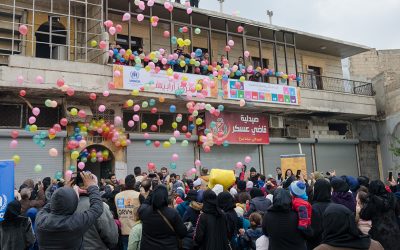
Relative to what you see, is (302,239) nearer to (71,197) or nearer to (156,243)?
(156,243)

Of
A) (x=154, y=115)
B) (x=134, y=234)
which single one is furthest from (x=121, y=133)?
(x=134, y=234)

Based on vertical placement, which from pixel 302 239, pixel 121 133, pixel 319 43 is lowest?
pixel 302 239

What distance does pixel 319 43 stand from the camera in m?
18.6

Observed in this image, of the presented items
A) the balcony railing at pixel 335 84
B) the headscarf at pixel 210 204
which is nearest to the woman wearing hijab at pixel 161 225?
the headscarf at pixel 210 204

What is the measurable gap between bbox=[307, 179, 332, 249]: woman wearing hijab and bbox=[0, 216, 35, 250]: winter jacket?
129 inches

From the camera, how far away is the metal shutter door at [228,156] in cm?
1501

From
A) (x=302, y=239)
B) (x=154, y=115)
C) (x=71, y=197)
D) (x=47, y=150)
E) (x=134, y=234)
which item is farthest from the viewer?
(x=154, y=115)

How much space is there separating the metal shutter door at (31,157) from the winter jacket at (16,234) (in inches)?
283

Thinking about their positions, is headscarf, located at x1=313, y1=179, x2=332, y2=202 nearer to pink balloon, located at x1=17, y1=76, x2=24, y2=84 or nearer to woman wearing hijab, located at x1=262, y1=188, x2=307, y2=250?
woman wearing hijab, located at x1=262, y1=188, x2=307, y2=250

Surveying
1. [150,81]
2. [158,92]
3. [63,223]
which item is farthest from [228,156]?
[63,223]

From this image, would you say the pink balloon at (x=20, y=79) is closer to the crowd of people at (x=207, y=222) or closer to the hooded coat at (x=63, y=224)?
the crowd of people at (x=207, y=222)

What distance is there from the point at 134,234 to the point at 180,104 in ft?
33.0

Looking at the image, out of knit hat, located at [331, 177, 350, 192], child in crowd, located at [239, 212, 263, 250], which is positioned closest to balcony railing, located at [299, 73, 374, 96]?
knit hat, located at [331, 177, 350, 192]

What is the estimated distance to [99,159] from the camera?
40.9 ft
